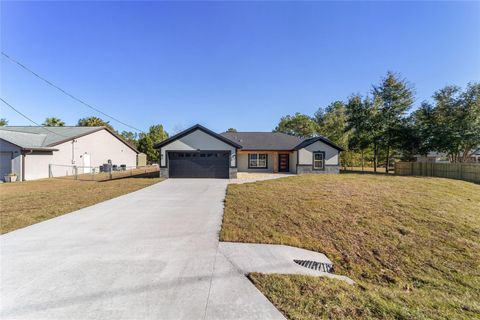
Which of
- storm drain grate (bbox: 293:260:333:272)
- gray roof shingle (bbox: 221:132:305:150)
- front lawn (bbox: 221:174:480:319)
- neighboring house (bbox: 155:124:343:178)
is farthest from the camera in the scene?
gray roof shingle (bbox: 221:132:305:150)

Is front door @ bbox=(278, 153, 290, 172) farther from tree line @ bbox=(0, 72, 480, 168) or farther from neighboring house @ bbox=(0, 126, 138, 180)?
neighboring house @ bbox=(0, 126, 138, 180)

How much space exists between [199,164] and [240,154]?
6.72 m

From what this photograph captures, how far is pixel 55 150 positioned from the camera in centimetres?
1898

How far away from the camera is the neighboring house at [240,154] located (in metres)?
17.8

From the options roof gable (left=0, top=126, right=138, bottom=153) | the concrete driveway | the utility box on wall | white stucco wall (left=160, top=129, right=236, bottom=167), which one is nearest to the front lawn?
the concrete driveway

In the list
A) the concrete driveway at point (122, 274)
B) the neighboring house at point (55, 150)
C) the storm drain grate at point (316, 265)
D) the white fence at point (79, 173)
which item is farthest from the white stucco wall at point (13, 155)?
the storm drain grate at point (316, 265)

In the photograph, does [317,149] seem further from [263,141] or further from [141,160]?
[141,160]

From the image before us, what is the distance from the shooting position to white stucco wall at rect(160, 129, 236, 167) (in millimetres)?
17731

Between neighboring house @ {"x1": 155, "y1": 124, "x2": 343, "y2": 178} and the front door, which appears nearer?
neighboring house @ {"x1": 155, "y1": 124, "x2": 343, "y2": 178}

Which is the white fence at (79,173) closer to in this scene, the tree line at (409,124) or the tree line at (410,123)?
the tree line at (409,124)

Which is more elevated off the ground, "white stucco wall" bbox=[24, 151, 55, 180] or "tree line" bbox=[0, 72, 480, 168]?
"tree line" bbox=[0, 72, 480, 168]

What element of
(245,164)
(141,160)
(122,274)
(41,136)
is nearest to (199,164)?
(245,164)

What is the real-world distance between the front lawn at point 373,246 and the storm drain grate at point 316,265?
0.52ft

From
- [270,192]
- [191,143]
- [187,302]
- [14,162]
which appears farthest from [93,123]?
[187,302]
